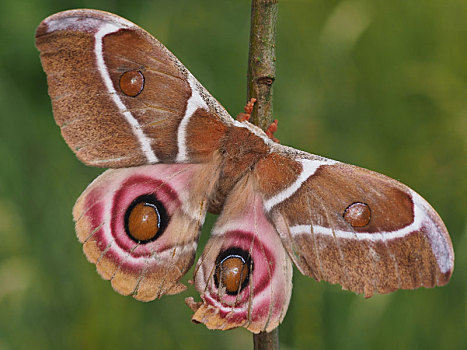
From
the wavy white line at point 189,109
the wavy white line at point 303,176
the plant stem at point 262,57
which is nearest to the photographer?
the plant stem at point 262,57

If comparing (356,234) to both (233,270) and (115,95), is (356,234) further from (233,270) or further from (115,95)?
(115,95)

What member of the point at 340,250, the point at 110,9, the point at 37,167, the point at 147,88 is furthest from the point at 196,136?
the point at 110,9

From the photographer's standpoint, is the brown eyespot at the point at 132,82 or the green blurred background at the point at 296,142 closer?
the brown eyespot at the point at 132,82

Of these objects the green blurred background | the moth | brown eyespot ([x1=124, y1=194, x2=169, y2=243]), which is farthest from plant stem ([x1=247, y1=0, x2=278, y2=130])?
the green blurred background

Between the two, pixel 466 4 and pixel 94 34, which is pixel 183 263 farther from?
pixel 466 4

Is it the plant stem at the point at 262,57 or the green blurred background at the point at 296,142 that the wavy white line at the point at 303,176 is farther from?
the green blurred background at the point at 296,142

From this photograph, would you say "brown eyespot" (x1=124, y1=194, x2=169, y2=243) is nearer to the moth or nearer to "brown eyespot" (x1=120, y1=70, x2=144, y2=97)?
the moth

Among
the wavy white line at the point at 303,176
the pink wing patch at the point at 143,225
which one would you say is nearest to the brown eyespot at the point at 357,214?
the wavy white line at the point at 303,176
